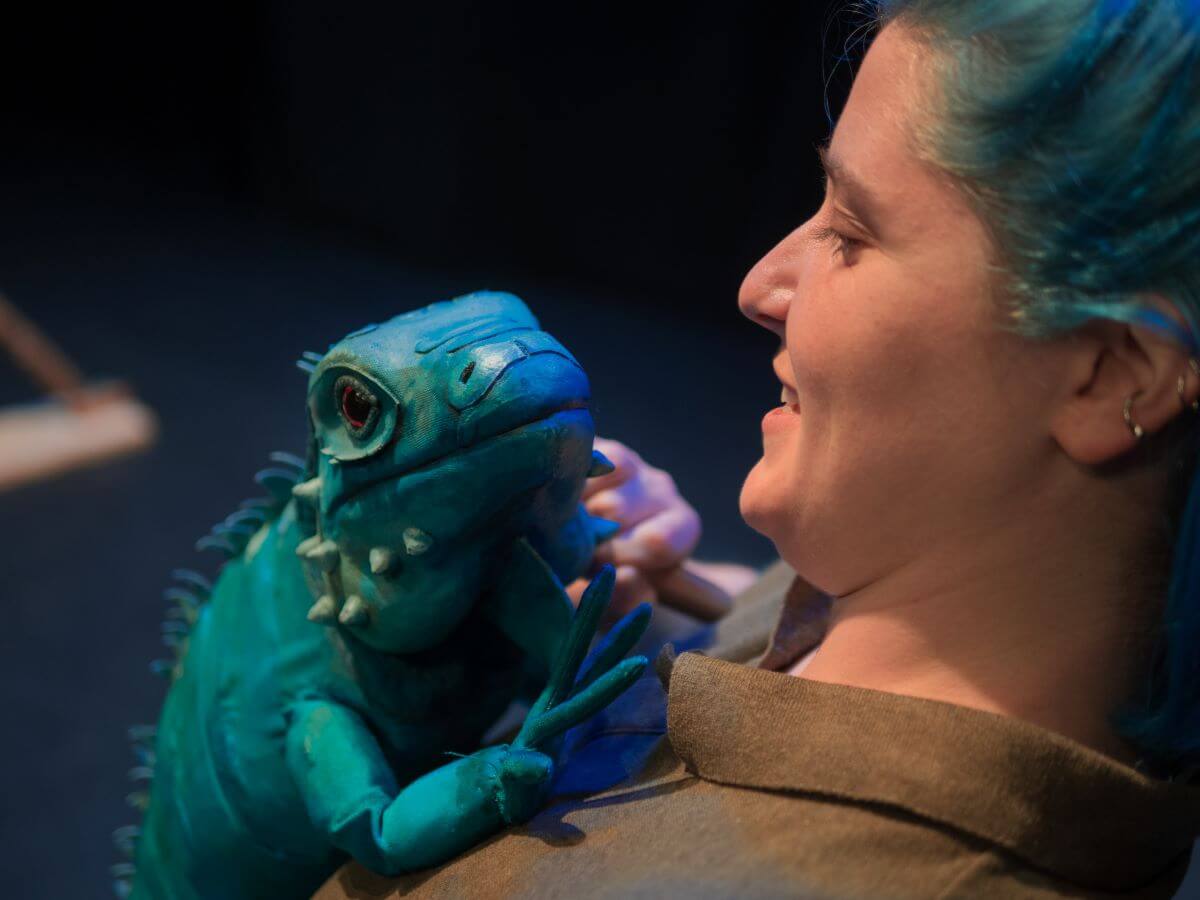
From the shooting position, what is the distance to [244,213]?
2771 millimetres

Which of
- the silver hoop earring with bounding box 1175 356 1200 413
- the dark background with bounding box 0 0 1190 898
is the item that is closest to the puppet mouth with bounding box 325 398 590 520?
the silver hoop earring with bounding box 1175 356 1200 413

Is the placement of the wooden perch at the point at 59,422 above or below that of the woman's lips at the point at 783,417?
below

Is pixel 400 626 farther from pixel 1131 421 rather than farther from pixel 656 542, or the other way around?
pixel 1131 421

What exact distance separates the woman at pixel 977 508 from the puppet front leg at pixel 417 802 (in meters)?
0.02

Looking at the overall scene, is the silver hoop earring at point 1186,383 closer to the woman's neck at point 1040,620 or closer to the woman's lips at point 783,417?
the woman's neck at point 1040,620

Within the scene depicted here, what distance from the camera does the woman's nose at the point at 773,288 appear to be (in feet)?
2.43

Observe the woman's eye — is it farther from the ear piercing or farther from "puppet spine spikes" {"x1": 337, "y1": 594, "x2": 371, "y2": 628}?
"puppet spine spikes" {"x1": 337, "y1": 594, "x2": 371, "y2": 628}

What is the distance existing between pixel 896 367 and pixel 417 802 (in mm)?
372

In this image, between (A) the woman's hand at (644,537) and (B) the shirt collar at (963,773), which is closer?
(B) the shirt collar at (963,773)

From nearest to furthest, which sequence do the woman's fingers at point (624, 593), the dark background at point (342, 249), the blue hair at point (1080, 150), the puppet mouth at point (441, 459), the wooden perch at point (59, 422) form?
1. the blue hair at point (1080, 150)
2. the puppet mouth at point (441, 459)
3. the woman's fingers at point (624, 593)
4. the dark background at point (342, 249)
5. the wooden perch at point (59, 422)

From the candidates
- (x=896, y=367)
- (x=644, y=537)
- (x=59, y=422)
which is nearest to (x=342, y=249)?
(x=59, y=422)

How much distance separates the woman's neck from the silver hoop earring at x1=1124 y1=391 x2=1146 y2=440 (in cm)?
5

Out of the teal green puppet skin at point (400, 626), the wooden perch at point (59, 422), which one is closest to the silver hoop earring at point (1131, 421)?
the teal green puppet skin at point (400, 626)

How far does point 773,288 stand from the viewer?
74cm
